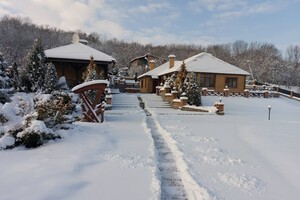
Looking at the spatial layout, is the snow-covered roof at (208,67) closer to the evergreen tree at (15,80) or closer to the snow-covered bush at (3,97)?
the evergreen tree at (15,80)

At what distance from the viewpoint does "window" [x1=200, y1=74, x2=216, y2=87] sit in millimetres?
32250

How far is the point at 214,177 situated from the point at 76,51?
23813 millimetres

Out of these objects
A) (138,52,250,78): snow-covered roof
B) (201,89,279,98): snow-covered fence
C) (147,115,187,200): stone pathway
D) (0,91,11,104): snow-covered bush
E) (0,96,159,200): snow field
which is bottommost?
(147,115,187,200): stone pathway

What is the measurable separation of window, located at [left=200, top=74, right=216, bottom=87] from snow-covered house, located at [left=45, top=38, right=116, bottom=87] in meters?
10.2

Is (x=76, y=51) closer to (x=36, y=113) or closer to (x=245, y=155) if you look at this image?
(x=36, y=113)

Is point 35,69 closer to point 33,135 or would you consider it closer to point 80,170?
point 33,135

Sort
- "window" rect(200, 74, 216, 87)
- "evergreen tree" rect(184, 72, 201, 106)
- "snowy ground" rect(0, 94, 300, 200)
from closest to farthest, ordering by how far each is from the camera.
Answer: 1. "snowy ground" rect(0, 94, 300, 200)
2. "evergreen tree" rect(184, 72, 201, 106)
3. "window" rect(200, 74, 216, 87)

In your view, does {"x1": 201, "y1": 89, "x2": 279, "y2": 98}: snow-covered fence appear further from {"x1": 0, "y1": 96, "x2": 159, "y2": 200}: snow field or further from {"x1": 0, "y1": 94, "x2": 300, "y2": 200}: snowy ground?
{"x1": 0, "y1": 96, "x2": 159, "y2": 200}: snow field

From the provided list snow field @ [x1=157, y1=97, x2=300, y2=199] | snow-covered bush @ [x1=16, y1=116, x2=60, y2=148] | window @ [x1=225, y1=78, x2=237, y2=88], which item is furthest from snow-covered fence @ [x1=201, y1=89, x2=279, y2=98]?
snow-covered bush @ [x1=16, y1=116, x2=60, y2=148]

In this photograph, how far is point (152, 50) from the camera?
3223 inches

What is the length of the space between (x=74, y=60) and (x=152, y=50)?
5686cm

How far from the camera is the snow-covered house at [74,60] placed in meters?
26.2

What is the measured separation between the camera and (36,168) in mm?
5863

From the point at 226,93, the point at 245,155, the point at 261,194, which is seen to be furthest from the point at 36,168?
the point at 226,93
